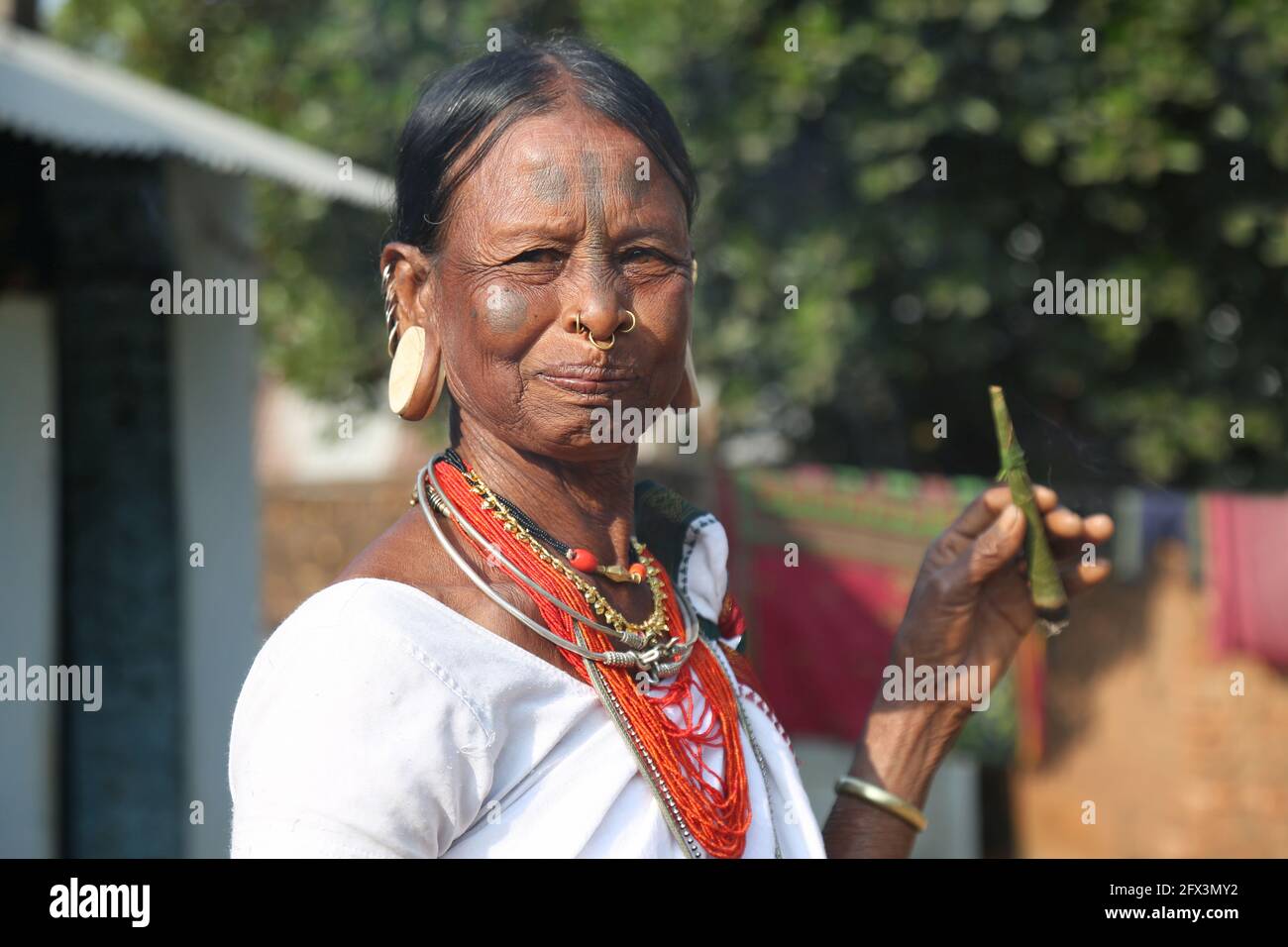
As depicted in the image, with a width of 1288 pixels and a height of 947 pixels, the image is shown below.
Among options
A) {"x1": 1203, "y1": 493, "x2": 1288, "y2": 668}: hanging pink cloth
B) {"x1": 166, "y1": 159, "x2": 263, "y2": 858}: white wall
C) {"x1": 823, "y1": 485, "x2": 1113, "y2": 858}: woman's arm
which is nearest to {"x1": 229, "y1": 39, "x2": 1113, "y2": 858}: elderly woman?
{"x1": 823, "y1": 485, "x2": 1113, "y2": 858}: woman's arm

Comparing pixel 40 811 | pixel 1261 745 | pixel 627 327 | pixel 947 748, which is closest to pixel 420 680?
pixel 627 327

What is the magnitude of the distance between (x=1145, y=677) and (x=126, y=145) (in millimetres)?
5225

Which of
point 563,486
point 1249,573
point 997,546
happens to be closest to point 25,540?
point 563,486

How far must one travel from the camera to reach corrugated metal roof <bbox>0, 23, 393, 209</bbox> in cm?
427

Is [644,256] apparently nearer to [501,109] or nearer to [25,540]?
→ [501,109]

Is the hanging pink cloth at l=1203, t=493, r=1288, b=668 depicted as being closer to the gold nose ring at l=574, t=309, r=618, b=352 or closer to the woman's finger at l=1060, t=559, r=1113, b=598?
the woman's finger at l=1060, t=559, r=1113, b=598

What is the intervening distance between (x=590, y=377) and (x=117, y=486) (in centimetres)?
412

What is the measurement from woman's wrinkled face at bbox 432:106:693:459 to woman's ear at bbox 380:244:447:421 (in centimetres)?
7

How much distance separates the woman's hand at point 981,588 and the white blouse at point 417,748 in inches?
25.9

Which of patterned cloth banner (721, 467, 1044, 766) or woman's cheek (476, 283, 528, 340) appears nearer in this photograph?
woman's cheek (476, 283, 528, 340)

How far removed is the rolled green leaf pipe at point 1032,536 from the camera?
1957 mm

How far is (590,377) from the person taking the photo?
166 cm

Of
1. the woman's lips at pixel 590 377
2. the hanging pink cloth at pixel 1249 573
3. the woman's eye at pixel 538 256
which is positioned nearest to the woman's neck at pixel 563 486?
the woman's lips at pixel 590 377

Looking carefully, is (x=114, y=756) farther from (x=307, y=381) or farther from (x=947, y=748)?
(x=947, y=748)
